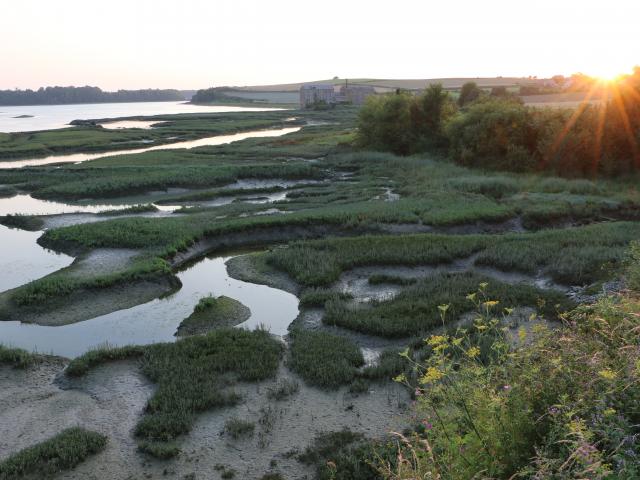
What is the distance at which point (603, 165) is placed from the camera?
33.0 metres

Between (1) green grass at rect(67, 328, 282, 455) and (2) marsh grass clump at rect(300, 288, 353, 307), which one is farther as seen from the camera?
(2) marsh grass clump at rect(300, 288, 353, 307)

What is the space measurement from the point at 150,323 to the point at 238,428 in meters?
7.07

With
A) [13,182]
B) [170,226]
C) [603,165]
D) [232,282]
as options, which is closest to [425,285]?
[232,282]

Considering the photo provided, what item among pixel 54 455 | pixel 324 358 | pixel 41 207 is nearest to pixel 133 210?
pixel 41 207

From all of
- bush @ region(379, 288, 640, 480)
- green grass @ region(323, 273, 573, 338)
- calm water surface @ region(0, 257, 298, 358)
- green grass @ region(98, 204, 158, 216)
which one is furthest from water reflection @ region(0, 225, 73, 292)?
bush @ region(379, 288, 640, 480)

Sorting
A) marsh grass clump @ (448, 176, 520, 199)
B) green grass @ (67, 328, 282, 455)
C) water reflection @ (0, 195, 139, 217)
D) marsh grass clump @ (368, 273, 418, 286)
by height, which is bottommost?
water reflection @ (0, 195, 139, 217)

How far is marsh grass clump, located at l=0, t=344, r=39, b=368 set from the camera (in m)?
12.5

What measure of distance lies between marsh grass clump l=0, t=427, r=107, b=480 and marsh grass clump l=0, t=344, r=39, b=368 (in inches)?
142

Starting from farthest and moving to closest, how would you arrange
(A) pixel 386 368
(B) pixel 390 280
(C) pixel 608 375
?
(B) pixel 390 280, (A) pixel 386 368, (C) pixel 608 375

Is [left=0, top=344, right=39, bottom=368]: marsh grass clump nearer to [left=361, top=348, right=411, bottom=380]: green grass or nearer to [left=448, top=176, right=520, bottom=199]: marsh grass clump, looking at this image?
[left=361, top=348, right=411, bottom=380]: green grass

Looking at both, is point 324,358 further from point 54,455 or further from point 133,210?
point 133,210

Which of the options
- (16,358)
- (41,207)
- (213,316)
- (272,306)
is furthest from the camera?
(41,207)

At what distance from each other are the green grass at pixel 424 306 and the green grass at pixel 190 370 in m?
2.41

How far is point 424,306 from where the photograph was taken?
14711mm
